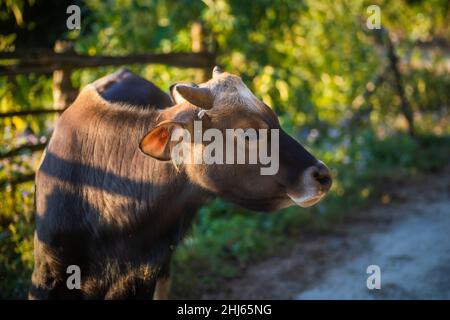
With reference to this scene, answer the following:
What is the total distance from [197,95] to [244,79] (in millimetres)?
2469

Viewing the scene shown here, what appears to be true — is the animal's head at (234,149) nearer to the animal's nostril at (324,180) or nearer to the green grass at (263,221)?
the animal's nostril at (324,180)

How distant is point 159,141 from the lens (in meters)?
3.18

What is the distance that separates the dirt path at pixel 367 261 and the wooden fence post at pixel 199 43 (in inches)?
79.0

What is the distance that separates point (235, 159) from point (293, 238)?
9.57 ft

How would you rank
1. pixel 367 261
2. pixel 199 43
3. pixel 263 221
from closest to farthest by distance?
pixel 367 261, pixel 199 43, pixel 263 221

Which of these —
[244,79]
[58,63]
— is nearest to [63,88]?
[58,63]

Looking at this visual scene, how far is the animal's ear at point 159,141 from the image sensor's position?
10.2 feet

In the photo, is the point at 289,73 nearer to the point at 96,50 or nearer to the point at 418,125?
the point at 96,50

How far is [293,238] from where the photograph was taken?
5941 millimetres

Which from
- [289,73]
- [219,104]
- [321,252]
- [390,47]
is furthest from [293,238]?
[390,47]

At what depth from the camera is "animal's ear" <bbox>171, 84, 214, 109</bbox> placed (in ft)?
10.2

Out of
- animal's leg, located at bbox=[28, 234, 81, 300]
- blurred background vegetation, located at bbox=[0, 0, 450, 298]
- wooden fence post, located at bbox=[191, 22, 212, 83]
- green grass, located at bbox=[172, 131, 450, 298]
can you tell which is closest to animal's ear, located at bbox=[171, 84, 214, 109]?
green grass, located at bbox=[172, 131, 450, 298]

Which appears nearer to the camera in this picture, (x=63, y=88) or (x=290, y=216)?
(x=63, y=88)

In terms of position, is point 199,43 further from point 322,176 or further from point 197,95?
point 322,176
